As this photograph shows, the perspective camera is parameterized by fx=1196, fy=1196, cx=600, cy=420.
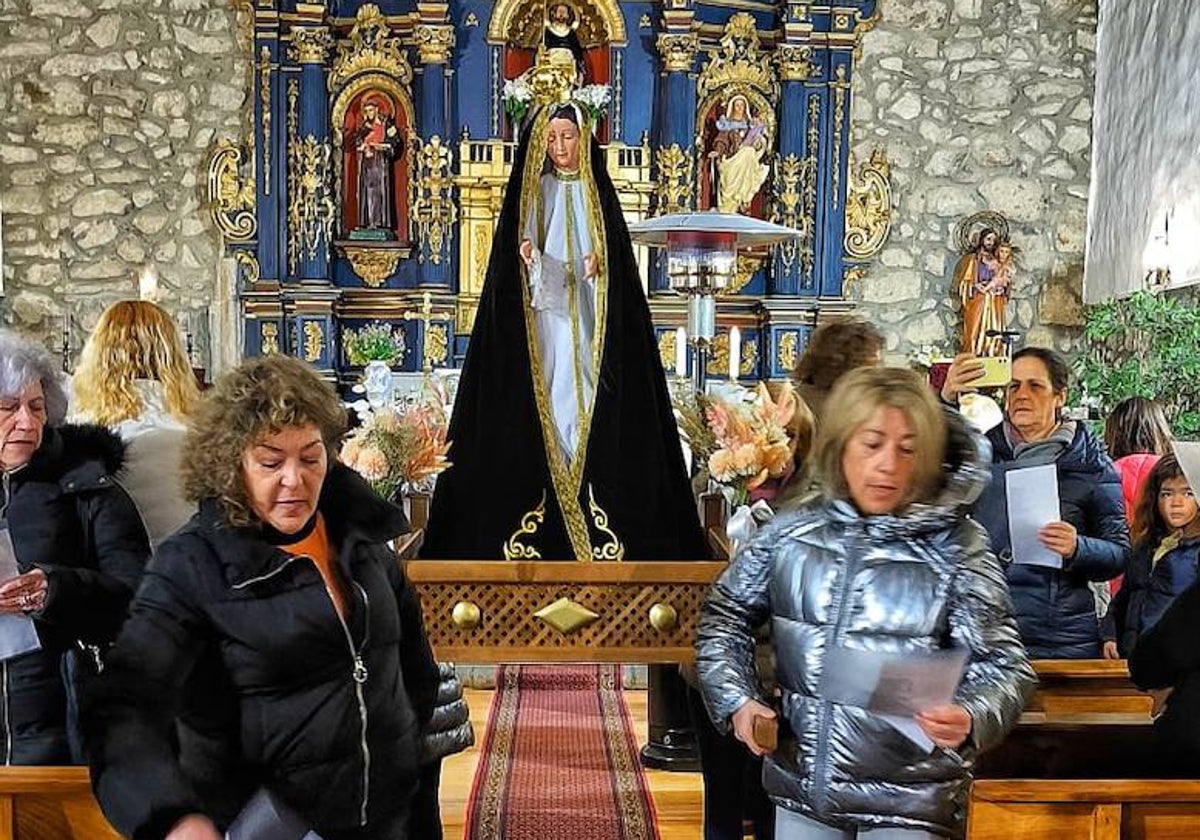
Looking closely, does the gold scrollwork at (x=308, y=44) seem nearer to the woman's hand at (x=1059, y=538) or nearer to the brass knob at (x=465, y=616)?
the brass knob at (x=465, y=616)

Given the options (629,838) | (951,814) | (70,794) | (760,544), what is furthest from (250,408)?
(629,838)

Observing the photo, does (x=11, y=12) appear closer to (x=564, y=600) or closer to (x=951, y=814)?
(x=564, y=600)

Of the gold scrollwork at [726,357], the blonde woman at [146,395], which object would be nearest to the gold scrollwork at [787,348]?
the gold scrollwork at [726,357]

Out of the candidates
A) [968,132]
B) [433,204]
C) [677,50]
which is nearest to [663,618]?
[433,204]

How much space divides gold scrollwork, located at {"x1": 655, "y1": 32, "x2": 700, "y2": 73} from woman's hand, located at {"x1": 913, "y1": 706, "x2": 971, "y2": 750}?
6893 mm

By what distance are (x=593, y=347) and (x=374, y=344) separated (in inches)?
211

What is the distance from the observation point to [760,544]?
204cm

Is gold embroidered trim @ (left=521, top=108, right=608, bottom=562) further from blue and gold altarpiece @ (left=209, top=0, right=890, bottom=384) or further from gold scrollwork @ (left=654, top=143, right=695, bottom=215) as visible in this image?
gold scrollwork @ (left=654, top=143, right=695, bottom=215)

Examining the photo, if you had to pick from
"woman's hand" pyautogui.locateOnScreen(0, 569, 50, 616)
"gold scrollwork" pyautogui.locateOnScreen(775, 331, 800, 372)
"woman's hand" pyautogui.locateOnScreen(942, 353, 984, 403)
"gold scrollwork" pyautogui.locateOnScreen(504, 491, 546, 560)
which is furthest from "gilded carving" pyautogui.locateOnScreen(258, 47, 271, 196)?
"woman's hand" pyautogui.locateOnScreen(0, 569, 50, 616)

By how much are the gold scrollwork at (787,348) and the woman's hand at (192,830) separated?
23.3 feet

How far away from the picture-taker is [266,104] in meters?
8.02

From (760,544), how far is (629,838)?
1770 millimetres

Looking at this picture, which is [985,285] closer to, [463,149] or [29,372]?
[463,149]

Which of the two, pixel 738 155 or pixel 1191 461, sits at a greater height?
pixel 738 155
